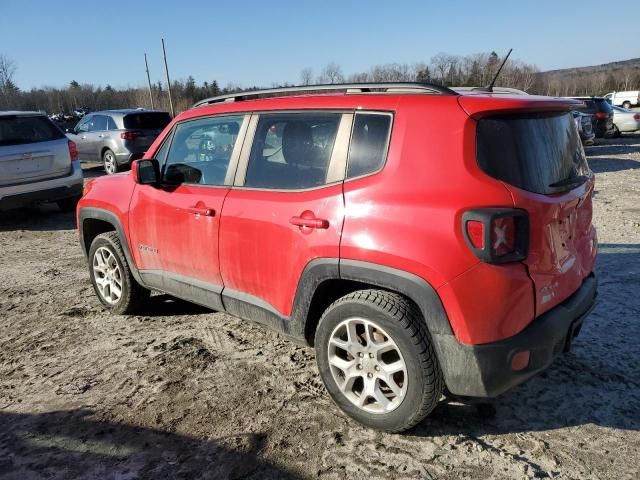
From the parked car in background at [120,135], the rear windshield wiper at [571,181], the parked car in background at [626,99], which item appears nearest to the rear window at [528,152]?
the rear windshield wiper at [571,181]

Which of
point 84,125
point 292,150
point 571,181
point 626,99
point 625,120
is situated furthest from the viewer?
point 626,99

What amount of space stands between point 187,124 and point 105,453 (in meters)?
2.33

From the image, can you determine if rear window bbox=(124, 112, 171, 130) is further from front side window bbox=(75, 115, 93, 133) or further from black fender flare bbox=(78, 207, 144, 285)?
black fender flare bbox=(78, 207, 144, 285)

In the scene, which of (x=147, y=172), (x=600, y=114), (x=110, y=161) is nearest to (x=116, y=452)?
(x=147, y=172)

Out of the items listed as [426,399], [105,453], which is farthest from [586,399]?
[105,453]

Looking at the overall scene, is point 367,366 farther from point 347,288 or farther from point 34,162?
point 34,162

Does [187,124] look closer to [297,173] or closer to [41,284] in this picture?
[297,173]

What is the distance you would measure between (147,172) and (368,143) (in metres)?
1.87

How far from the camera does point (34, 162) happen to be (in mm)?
7973

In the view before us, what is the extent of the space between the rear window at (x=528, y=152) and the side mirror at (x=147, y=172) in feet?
7.93

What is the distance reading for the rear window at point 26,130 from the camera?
7.91 metres

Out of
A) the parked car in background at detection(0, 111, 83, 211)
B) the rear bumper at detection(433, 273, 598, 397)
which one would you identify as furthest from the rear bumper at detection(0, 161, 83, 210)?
the rear bumper at detection(433, 273, 598, 397)

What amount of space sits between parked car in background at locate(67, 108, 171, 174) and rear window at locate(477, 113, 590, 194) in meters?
11.7

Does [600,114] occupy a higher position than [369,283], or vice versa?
[369,283]
